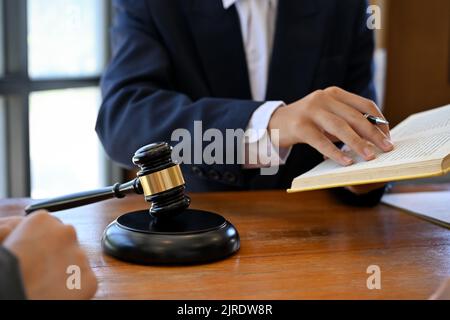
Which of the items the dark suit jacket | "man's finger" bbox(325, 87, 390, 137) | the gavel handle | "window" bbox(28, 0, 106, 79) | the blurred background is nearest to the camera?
the gavel handle

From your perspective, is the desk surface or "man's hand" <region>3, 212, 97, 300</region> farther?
the desk surface

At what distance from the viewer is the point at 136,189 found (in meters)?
0.82

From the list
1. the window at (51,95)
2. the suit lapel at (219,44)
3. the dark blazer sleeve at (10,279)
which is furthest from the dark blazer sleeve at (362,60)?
the window at (51,95)

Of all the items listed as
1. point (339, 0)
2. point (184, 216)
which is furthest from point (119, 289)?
point (339, 0)

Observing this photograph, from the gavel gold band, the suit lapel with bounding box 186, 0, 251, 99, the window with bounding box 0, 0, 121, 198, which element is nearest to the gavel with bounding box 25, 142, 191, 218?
the gavel gold band

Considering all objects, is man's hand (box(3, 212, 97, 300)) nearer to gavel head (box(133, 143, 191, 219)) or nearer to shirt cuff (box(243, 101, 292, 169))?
gavel head (box(133, 143, 191, 219))

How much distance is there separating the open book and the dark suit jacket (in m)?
0.44

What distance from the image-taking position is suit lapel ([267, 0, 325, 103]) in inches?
56.1

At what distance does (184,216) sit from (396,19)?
3.79 m

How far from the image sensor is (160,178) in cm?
79

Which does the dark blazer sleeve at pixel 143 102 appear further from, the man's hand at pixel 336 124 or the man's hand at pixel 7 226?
the man's hand at pixel 7 226

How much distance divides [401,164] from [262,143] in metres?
0.35
